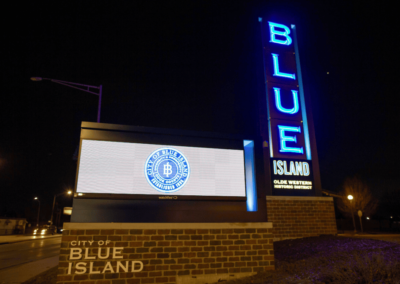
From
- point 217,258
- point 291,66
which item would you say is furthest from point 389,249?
point 291,66

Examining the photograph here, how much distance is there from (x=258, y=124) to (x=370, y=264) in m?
12.4

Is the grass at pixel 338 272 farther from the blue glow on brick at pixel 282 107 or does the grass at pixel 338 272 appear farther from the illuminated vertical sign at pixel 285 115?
the blue glow on brick at pixel 282 107

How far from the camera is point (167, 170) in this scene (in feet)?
25.8

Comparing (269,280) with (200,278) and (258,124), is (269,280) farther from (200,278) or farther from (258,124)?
(258,124)

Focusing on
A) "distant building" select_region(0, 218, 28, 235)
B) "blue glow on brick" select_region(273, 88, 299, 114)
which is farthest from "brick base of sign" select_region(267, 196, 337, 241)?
"distant building" select_region(0, 218, 28, 235)

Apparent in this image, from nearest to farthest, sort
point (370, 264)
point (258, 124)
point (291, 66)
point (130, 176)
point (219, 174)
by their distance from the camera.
A: point (370, 264), point (130, 176), point (219, 174), point (258, 124), point (291, 66)

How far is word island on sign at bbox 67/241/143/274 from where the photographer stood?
6539 millimetres

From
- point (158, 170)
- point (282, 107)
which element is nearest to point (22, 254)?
point (158, 170)

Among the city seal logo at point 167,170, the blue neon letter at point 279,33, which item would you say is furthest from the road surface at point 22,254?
the blue neon letter at point 279,33

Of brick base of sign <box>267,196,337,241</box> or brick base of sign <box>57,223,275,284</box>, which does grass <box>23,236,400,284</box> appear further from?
brick base of sign <box>267,196,337,241</box>

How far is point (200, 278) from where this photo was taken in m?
7.09

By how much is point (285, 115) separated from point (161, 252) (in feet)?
45.1

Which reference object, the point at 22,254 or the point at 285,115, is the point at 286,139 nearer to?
the point at 285,115

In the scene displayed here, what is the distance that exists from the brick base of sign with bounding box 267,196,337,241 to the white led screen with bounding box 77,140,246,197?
8109 mm
